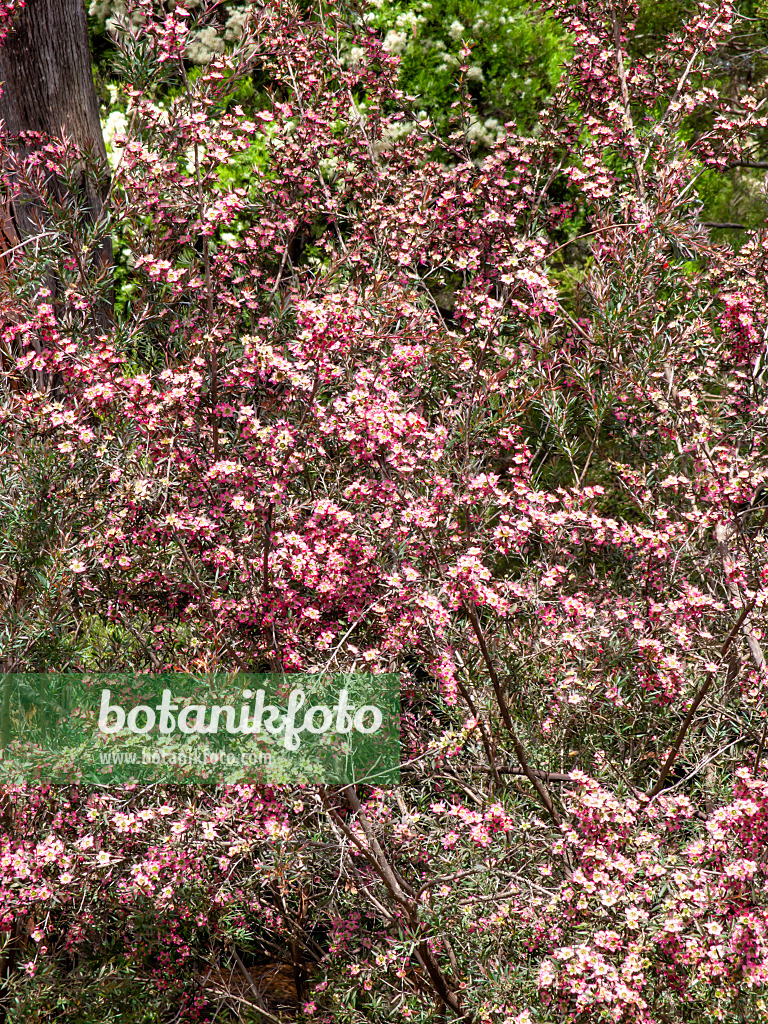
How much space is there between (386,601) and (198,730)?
72cm

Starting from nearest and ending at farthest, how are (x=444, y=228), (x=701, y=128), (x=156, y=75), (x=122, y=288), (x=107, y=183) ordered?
1. (x=156, y=75)
2. (x=107, y=183)
3. (x=444, y=228)
4. (x=122, y=288)
5. (x=701, y=128)

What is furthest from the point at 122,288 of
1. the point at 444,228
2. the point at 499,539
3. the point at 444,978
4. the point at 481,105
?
the point at 444,978

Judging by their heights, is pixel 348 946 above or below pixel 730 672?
→ below

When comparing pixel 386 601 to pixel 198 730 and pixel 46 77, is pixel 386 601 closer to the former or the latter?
pixel 198 730

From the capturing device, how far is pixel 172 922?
309 cm

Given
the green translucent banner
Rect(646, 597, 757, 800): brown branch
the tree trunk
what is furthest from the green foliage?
the green translucent banner

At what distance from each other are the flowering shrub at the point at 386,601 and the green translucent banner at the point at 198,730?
111 millimetres

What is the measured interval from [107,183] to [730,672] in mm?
3270

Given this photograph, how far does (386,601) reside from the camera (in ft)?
9.36

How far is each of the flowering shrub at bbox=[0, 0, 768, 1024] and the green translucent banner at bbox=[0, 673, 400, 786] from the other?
111mm

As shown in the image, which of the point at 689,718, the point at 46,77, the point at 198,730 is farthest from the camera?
the point at 46,77

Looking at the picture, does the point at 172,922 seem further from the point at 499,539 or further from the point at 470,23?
the point at 470,23

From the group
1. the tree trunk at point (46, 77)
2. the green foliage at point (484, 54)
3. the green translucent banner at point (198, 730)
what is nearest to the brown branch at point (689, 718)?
the green translucent banner at point (198, 730)

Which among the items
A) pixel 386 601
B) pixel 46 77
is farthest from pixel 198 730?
pixel 46 77
